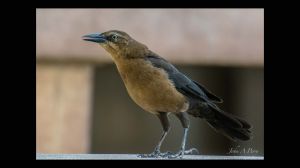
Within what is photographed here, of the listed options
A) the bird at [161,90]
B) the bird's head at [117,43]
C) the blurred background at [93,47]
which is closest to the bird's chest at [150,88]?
the bird at [161,90]

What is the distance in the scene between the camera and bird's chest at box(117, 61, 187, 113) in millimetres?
5441

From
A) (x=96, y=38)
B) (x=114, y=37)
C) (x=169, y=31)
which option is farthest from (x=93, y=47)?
(x=96, y=38)

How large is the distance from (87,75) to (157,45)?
1.43 metres

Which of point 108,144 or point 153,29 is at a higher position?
point 153,29

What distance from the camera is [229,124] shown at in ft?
19.2

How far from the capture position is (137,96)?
5.41 metres

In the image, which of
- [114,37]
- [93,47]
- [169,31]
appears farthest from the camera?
[169,31]

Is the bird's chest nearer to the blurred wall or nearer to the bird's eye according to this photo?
the bird's eye

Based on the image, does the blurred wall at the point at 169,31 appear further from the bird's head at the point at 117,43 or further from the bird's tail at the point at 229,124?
the bird's head at the point at 117,43

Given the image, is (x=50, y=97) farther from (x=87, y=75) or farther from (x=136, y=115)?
(x=136, y=115)

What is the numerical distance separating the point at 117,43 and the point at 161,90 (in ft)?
1.66

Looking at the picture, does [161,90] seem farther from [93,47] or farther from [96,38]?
[93,47]

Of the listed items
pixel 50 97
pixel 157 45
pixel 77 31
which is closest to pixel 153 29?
pixel 157 45

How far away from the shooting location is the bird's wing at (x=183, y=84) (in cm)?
577
